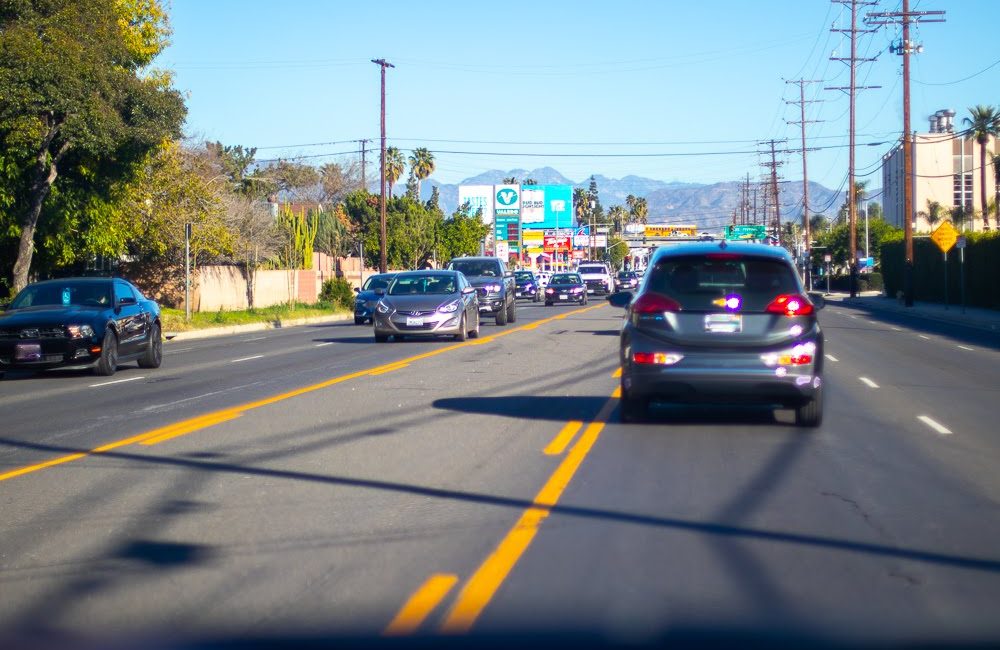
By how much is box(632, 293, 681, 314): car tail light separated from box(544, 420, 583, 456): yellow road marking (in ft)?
4.63

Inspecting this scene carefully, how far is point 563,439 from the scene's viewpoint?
37.1ft

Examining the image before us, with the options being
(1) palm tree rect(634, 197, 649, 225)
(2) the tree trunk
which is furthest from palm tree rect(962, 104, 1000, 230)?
(1) palm tree rect(634, 197, 649, 225)

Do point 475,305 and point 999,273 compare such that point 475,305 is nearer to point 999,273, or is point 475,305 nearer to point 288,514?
point 288,514

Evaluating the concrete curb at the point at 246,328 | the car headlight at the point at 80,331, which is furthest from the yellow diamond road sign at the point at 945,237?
the car headlight at the point at 80,331

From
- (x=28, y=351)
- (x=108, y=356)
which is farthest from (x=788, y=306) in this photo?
(x=28, y=351)

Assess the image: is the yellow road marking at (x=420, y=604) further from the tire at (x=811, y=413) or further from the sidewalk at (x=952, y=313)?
the sidewalk at (x=952, y=313)

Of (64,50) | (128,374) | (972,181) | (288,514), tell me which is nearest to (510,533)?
(288,514)

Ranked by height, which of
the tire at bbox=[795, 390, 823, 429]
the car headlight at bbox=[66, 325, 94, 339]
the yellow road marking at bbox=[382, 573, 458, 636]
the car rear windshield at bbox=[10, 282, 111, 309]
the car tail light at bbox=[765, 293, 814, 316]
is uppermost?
the car rear windshield at bbox=[10, 282, 111, 309]

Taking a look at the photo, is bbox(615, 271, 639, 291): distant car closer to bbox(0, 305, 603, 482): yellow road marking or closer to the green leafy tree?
the green leafy tree

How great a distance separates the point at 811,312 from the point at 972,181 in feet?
300

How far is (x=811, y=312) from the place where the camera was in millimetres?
11352

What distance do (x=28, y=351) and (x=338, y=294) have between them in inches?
1355

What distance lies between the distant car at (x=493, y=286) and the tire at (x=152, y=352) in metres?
12.6

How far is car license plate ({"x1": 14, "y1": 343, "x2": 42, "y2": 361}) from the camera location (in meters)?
18.5
